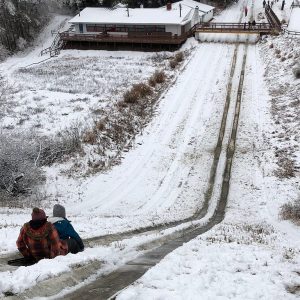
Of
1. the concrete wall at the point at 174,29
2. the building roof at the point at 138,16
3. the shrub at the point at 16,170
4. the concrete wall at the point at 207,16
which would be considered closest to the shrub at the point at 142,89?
the shrub at the point at 16,170

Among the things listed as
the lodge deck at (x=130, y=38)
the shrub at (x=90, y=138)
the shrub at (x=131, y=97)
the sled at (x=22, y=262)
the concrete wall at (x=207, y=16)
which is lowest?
the shrub at (x=90, y=138)

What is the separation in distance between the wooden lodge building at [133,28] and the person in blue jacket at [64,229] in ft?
128

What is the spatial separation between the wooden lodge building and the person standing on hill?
Answer: 39.9m

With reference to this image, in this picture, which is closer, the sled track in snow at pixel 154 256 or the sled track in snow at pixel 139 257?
the sled track in snow at pixel 139 257

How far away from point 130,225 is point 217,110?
14908mm

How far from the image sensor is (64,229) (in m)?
8.28

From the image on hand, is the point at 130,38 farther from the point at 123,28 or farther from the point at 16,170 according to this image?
the point at 16,170

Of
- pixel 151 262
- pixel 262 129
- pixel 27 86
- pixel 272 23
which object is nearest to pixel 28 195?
pixel 151 262

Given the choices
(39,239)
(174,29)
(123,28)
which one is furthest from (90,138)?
(123,28)

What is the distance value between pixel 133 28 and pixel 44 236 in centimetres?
4460

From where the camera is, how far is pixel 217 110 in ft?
85.5

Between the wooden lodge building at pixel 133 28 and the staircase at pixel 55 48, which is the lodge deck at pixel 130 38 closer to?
the wooden lodge building at pixel 133 28

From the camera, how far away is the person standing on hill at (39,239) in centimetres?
737

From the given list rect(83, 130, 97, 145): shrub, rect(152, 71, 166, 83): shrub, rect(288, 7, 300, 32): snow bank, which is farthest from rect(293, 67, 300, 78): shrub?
rect(83, 130, 97, 145): shrub
